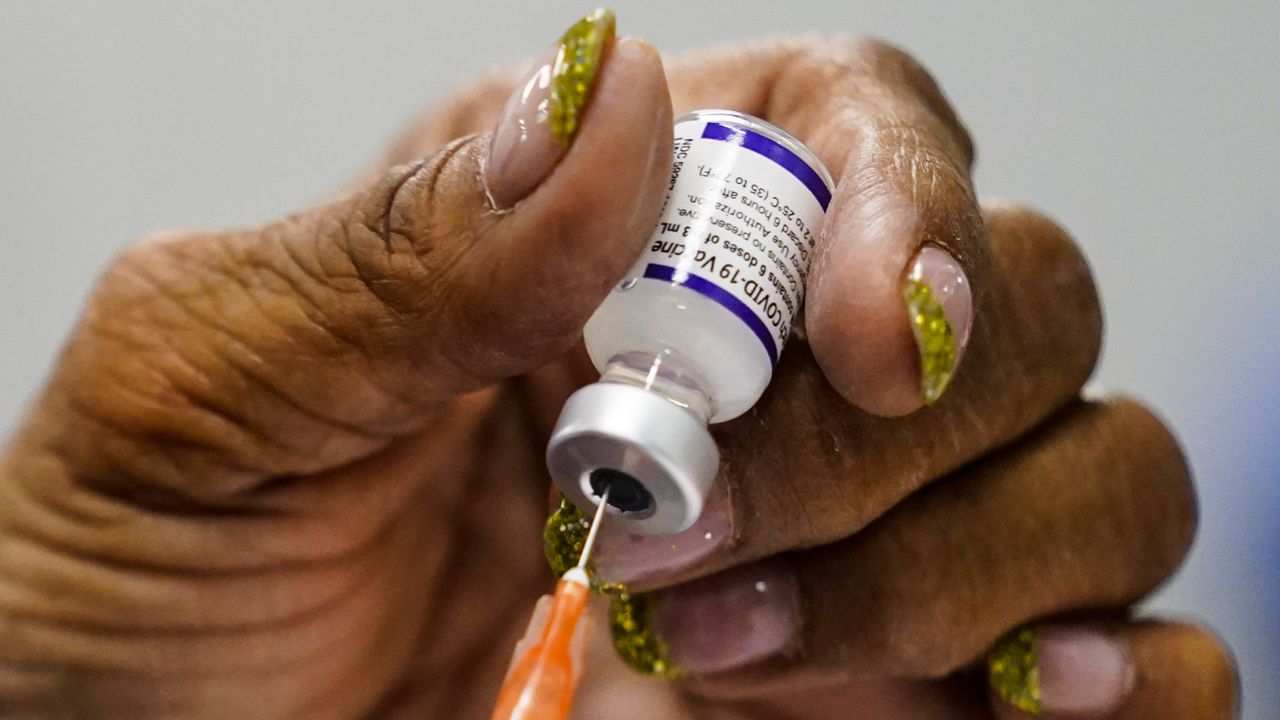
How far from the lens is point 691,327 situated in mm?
534

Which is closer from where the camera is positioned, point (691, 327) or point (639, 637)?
point (691, 327)

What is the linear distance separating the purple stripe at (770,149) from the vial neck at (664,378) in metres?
0.13

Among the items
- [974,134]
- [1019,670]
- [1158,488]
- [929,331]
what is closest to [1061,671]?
[1019,670]

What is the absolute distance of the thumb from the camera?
21.2 inches

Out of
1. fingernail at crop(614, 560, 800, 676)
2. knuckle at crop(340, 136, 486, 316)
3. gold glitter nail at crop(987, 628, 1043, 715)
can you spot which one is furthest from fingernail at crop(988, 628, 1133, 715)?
knuckle at crop(340, 136, 486, 316)

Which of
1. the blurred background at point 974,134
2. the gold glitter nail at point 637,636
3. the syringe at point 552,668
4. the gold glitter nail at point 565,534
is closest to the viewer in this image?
the syringe at point 552,668

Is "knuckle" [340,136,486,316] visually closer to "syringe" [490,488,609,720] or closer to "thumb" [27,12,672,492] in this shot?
"thumb" [27,12,672,492]

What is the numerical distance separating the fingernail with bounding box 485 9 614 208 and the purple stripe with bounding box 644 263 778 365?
8 cm

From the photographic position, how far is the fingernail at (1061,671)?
2.70 feet

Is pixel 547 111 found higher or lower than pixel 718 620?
higher

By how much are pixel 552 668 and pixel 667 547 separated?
0.20 metres

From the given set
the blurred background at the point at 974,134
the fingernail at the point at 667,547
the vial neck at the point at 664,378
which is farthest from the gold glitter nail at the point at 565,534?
the blurred background at the point at 974,134

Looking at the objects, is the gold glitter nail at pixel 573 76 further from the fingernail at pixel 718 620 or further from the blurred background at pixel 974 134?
the blurred background at pixel 974 134

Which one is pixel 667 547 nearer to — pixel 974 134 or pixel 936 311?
pixel 936 311
